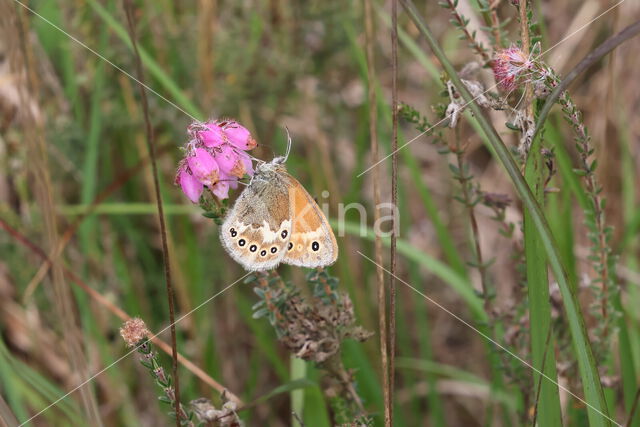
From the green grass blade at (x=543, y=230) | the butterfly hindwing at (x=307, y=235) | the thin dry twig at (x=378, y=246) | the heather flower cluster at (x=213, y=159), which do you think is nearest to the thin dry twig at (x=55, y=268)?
the heather flower cluster at (x=213, y=159)

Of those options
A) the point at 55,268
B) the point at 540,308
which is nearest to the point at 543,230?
the point at 540,308

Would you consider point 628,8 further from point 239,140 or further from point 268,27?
point 239,140

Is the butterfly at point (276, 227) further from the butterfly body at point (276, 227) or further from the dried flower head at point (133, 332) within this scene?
the dried flower head at point (133, 332)

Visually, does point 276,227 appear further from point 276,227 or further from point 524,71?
point 524,71

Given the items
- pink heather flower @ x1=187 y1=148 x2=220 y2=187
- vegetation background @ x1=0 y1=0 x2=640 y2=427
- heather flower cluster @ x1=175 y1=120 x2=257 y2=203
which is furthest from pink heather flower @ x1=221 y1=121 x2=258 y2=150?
vegetation background @ x1=0 y1=0 x2=640 y2=427

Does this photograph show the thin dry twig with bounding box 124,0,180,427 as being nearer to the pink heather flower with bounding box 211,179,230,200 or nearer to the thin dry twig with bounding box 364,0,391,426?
the pink heather flower with bounding box 211,179,230,200

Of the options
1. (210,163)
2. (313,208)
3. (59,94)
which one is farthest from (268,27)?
(210,163)

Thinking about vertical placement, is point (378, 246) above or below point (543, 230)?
above
